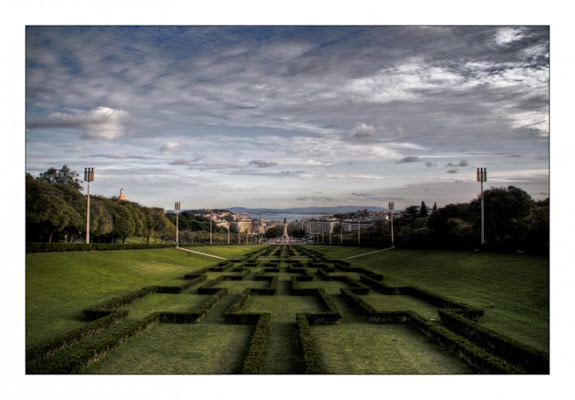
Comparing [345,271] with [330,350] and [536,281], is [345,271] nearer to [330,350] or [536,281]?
[536,281]

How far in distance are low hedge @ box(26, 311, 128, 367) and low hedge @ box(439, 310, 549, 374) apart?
26.9 feet

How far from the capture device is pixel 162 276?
21062 mm

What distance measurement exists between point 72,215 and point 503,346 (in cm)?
2814

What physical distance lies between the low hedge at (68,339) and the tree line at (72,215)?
18.7 meters

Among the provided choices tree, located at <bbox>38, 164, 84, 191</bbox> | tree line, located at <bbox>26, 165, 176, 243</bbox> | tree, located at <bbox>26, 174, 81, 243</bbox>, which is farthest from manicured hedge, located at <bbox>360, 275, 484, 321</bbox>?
tree, located at <bbox>38, 164, 84, 191</bbox>

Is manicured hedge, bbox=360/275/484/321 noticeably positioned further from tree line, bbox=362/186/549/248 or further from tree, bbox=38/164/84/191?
tree, bbox=38/164/84/191

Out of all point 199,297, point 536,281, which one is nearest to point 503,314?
point 536,281

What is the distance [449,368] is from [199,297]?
32.4ft

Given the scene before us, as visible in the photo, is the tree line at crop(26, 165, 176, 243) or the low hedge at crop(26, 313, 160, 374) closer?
the low hedge at crop(26, 313, 160, 374)

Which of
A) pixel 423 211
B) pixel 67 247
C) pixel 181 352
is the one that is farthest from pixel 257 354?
pixel 423 211

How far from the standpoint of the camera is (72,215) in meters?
28.2

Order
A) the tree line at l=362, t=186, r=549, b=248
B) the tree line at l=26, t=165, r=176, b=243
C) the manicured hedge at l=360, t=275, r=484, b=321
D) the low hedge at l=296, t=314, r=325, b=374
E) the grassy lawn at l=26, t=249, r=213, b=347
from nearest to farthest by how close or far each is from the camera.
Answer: the low hedge at l=296, t=314, r=325, b=374, the grassy lawn at l=26, t=249, r=213, b=347, the manicured hedge at l=360, t=275, r=484, b=321, the tree line at l=26, t=165, r=176, b=243, the tree line at l=362, t=186, r=549, b=248

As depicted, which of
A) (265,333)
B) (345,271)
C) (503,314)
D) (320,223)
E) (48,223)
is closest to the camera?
(265,333)

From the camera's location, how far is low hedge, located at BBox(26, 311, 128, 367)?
6.95 m
